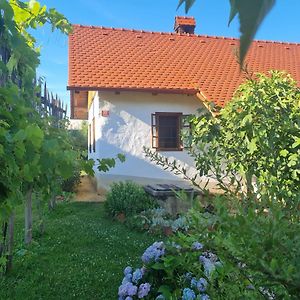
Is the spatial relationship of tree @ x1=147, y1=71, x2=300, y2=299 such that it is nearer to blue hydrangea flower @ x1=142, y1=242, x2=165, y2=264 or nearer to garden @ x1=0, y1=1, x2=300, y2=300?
garden @ x1=0, y1=1, x2=300, y2=300

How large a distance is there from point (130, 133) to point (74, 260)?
6.40 metres

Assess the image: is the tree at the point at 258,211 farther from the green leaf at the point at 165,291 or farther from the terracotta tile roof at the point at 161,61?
the terracotta tile roof at the point at 161,61

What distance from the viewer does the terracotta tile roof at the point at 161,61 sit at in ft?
35.8

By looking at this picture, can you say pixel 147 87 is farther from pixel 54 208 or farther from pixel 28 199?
pixel 28 199

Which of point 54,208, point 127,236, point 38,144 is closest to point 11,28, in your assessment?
point 38,144

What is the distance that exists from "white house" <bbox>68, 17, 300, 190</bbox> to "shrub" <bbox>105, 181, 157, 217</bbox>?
268cm

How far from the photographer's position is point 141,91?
1061 cm

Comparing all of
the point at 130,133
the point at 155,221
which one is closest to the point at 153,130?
the point at 130,133

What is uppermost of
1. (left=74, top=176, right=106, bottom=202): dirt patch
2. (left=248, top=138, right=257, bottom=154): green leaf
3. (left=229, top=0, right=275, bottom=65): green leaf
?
(left=229, top=0, right=275, bottom=65): green leaf

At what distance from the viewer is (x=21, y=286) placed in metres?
3.76

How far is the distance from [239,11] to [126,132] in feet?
34.3

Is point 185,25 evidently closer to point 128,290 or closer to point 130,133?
point 130,133

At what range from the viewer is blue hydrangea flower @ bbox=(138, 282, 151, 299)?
3033 millimetres

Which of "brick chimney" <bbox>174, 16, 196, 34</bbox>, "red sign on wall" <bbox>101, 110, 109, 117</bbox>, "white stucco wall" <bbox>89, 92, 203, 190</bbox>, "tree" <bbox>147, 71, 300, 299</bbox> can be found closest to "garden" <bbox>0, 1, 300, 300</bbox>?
"tree" <bbox>147, 71, 300, 299</bbox>
